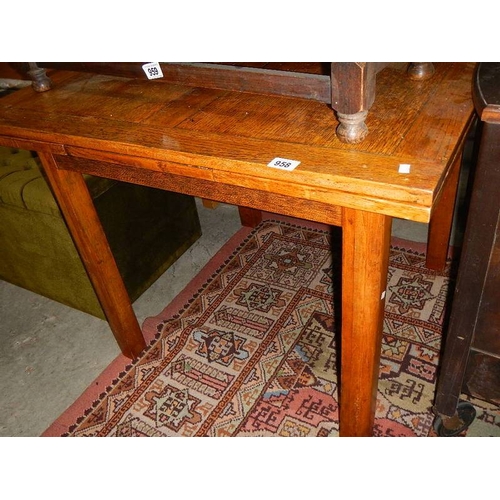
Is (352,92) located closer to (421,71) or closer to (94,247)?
(421,71)

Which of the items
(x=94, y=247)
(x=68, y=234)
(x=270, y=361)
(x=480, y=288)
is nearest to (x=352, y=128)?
(x=480, y=288)

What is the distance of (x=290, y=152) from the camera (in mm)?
1034

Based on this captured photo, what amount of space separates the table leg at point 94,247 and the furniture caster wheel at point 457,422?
119 cm

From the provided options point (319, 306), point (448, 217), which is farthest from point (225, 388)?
point (448, 217)

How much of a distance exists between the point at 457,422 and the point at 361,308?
70 centimetres

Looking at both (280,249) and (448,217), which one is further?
(280,249)

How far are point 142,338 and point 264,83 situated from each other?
1.28 meters

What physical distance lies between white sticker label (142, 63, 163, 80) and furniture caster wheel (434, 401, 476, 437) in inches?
53.5

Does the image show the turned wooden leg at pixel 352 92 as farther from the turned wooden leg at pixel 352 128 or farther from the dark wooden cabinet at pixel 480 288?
the dark wooden cabinet at pixel 480 288

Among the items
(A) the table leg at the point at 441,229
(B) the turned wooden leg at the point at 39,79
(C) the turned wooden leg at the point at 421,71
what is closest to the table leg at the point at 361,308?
(C) the turned wooden leg at the point at 421,71

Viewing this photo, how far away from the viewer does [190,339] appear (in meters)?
2.04

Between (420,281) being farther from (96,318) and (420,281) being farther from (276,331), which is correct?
(96,318)

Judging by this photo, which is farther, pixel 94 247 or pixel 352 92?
pixel 94 247

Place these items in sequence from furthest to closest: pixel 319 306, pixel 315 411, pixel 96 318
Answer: pixel 96 318 < pixel 319 306 < pixel 315 411
